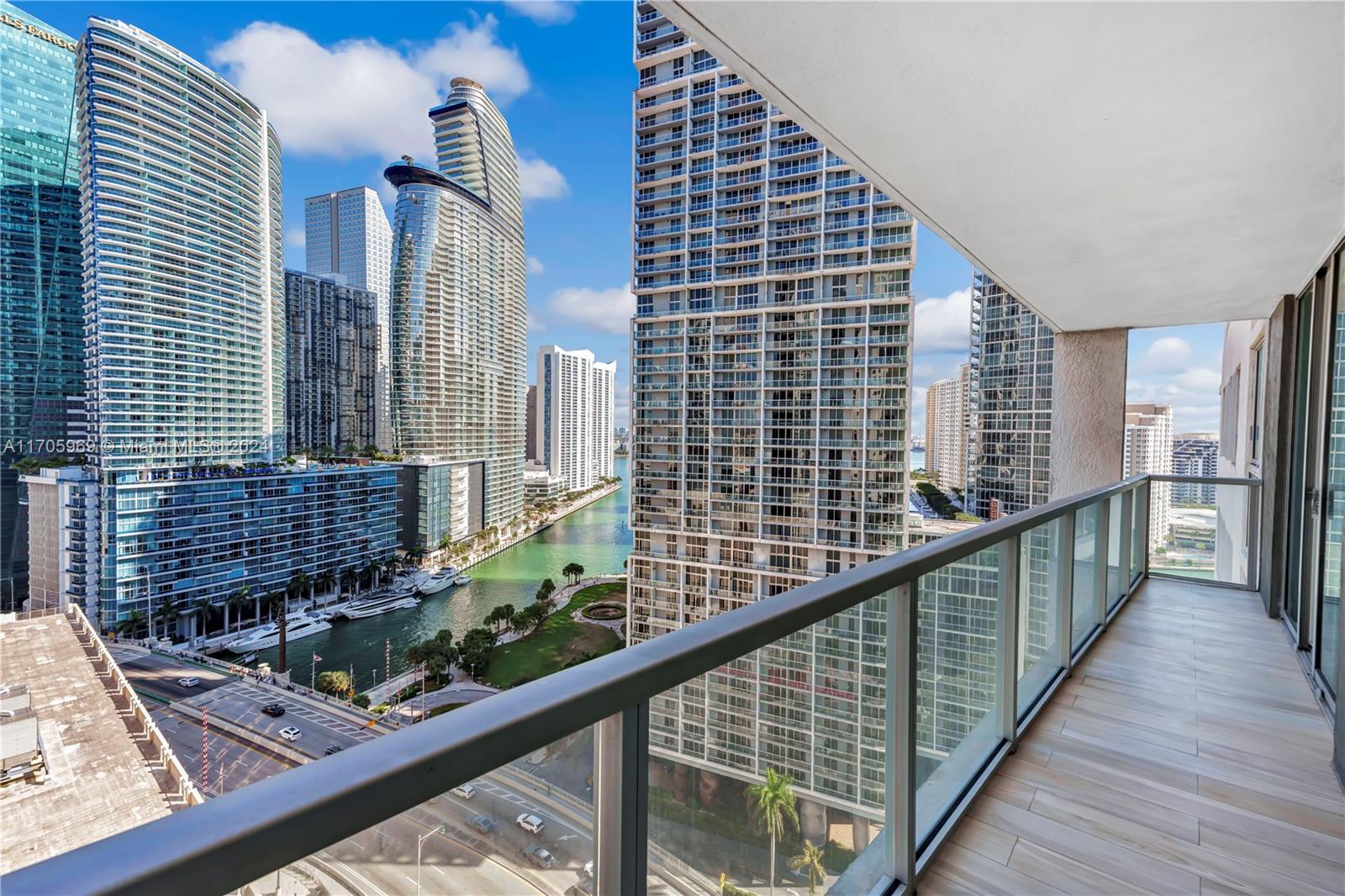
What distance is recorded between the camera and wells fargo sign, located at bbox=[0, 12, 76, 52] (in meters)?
18.3

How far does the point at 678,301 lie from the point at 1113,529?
22.7 m

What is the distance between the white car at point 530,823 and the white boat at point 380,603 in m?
33.6

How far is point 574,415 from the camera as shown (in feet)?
155

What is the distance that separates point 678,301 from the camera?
1008 inches

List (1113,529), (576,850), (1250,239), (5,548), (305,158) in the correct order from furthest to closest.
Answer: (305,158), (5,548), (1113,529), (1250,239), (576,850)

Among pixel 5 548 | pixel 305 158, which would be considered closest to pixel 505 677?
pixel 5 548

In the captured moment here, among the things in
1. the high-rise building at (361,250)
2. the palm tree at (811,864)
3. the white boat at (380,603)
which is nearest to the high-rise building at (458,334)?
the high-rise building at (361,250)

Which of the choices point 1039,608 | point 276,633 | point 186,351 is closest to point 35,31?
point 186,351

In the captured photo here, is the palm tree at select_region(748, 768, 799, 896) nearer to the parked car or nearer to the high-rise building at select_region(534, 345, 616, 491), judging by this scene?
the parked car

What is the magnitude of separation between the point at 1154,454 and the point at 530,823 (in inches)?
374

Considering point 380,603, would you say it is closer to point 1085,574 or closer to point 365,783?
point 1085,574

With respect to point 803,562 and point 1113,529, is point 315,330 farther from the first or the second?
point 1113,529

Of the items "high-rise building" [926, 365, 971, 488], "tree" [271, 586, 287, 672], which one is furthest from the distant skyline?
"tree" [271, 586, 287, 672]

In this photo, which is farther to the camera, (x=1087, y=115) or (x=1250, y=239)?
(x=1250, y=239)
